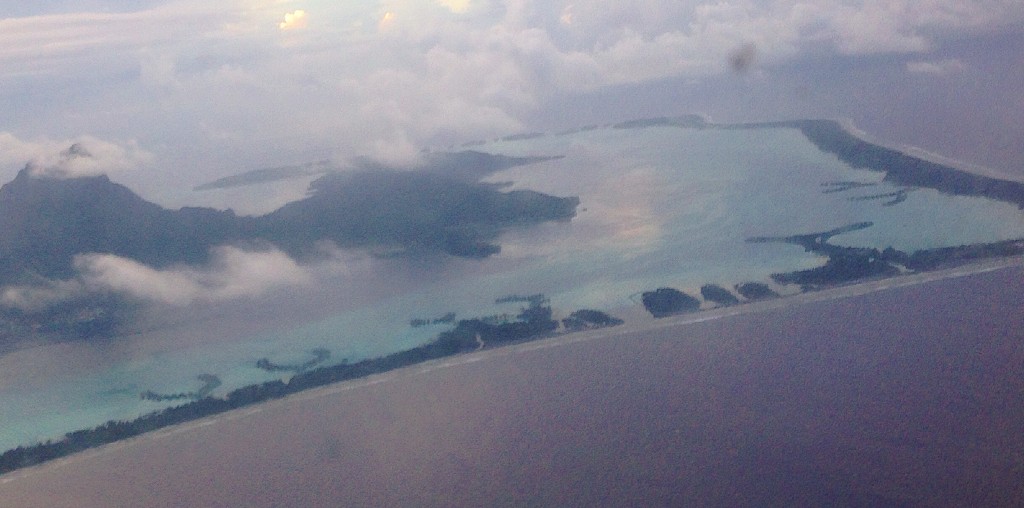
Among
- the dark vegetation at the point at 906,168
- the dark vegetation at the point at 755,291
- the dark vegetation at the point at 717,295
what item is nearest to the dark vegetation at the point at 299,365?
the dark vegetation at the point at 717,295

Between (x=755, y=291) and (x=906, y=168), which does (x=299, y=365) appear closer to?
(x=755, y=291)

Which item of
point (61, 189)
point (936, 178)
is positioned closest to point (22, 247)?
point (61, 189)

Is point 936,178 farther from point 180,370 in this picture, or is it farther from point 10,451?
point 10,451

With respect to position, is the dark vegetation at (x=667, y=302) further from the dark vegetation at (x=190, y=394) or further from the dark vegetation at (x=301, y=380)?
the dark vegetation at (x=190, y=394)

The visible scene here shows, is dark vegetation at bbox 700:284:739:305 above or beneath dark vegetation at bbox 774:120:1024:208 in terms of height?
beneath

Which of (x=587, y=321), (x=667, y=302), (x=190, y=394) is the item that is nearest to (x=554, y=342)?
(x=587, y=321)

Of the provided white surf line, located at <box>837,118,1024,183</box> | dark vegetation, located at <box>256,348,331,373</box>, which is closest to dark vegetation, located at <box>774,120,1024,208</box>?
white surf line, located at <box>837,118,1024,183</box>

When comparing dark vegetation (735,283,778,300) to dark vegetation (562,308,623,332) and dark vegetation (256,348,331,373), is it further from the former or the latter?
dark vegetation (256,348,331,373)
